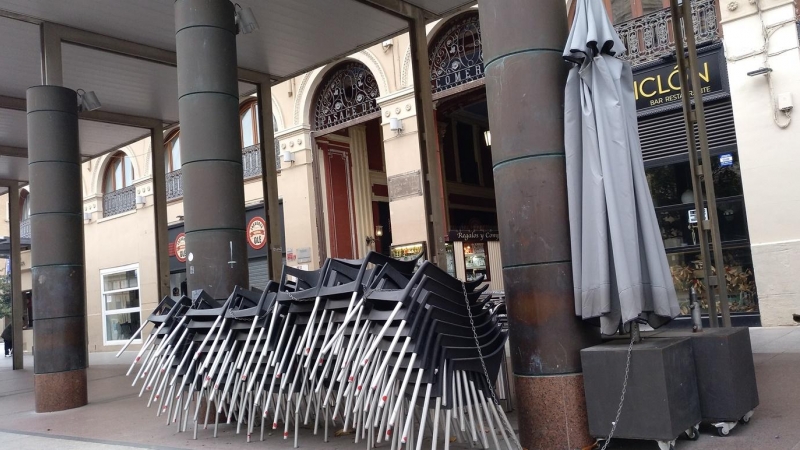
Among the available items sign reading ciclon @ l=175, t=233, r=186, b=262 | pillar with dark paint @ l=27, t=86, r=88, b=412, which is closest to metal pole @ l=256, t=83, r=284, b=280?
pillar with dark paint @ l=27, t=86, r=88, b=412

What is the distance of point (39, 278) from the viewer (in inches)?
376

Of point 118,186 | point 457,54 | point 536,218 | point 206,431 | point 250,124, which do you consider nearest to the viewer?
point 536,218

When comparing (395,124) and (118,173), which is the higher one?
(118,173)

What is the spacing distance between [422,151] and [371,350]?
6.37 meters

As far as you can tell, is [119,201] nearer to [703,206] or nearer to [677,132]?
[677,132]

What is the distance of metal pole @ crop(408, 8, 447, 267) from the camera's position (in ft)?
32.9

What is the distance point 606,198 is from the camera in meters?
4.54

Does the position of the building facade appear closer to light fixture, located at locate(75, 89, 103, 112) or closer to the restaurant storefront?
the restaurant storefront

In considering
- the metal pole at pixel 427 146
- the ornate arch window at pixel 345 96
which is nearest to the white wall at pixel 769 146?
the metal pole at pixel 427 146

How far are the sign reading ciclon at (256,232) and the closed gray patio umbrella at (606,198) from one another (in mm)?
15049

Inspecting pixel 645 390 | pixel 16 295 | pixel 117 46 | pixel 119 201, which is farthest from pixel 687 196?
pixel 119 201

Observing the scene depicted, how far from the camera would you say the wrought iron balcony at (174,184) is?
824 inches

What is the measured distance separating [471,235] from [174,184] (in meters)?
9.06

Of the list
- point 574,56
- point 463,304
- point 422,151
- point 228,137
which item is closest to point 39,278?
point 228,137
